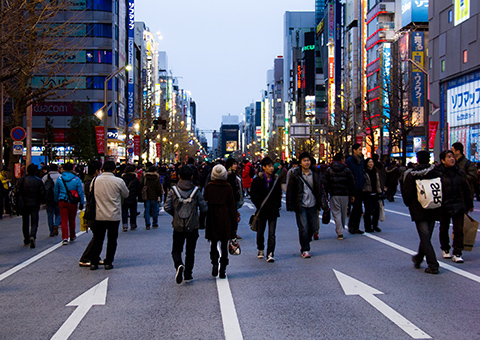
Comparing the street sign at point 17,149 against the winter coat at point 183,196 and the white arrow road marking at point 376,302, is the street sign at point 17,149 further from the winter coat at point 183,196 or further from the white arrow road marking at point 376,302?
the white arrow road marking at point 376,302

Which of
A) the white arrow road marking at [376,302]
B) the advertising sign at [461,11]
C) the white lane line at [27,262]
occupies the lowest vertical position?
the white lane line at [27,262]

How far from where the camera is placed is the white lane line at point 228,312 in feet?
17.8

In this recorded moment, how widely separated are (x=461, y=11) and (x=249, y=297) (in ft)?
140

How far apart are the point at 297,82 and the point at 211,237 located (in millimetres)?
118248

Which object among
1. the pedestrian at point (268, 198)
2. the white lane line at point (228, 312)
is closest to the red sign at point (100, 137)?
the pedestrian at point (268, 198)

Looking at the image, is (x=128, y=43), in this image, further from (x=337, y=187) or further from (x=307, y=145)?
(x=337, y=187)

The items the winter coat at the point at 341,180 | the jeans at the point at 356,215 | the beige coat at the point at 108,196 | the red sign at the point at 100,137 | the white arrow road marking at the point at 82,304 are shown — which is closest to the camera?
the white arrow road marking at the point at 82,304

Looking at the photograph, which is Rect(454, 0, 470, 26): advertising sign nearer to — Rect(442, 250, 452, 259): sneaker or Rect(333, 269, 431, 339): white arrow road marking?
Rect(442, 250, 452, 259): sneaker

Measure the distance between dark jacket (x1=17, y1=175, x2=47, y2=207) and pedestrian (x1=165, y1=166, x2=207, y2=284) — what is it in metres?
5.15

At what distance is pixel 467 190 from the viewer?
9336 millimetres

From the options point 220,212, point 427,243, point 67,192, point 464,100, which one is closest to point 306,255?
point 427,243

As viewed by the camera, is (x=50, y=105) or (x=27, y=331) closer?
(x=27, y=331)

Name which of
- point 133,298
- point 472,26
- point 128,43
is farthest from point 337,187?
point 128,43

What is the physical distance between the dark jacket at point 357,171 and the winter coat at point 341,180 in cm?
86
